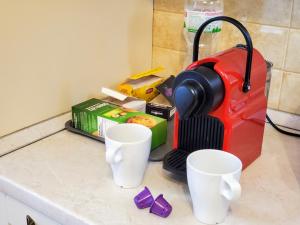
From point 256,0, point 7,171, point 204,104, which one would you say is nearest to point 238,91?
point 204,104

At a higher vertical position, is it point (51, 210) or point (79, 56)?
point (79, 56)

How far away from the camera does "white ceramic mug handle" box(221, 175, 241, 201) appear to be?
2.01 feet

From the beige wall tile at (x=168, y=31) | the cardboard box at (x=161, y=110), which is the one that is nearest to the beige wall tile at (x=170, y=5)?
the beige wall tile at (x=168, y=31)

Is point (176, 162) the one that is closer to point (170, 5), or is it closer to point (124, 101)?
point (124, 101)

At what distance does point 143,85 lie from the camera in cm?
112

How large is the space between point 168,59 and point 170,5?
0.51ft

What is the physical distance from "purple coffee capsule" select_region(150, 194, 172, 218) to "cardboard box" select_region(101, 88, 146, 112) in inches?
13.2

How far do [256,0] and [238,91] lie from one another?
14.3 inches

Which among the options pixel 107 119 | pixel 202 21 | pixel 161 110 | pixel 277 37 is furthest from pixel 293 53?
pixel 107 119

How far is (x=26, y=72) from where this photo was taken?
0.89m

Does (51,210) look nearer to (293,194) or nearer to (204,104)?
(204,104)

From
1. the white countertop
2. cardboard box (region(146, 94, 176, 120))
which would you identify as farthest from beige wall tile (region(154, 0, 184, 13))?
the white countertop

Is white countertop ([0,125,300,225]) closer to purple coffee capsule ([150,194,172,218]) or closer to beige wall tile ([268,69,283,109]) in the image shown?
purple coffee capsule ([150,194,172,218])

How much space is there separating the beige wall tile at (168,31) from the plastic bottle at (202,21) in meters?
0.03
